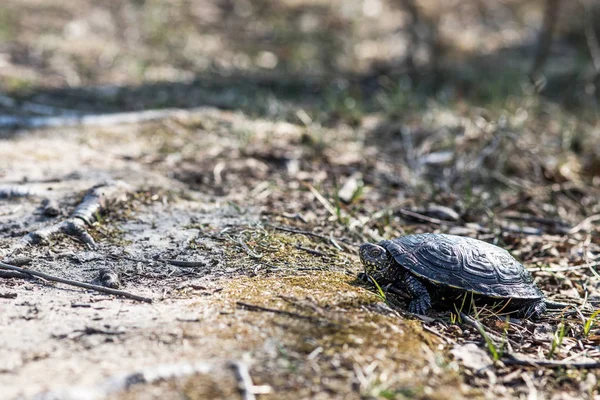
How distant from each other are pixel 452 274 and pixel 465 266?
86mm

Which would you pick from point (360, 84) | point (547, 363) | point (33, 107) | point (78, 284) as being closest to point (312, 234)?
point (78, 284)

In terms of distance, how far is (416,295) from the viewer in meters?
2.94

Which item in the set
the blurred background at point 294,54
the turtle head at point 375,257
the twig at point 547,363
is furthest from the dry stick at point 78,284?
the blurred background at point 294,54

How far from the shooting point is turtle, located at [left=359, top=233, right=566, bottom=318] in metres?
2.89

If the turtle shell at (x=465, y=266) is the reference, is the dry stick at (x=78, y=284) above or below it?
below

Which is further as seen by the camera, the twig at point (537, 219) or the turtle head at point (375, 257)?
the twig at point (537, 219)

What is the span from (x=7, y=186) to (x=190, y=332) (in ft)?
7.45

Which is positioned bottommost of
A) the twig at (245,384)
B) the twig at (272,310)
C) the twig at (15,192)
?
the twig at (15,192)

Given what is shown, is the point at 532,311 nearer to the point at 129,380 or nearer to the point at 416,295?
the point at 416,295

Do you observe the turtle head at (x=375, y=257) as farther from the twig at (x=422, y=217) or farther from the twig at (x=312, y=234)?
the twig at (x=422, y=217)

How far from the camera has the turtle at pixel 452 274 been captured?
289 centimetres

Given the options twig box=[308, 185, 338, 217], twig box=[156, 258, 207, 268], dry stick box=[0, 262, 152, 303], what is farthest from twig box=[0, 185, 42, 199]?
twig box=[308, 185, 338, 217]

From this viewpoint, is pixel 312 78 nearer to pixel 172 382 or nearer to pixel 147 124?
pixel 147 124

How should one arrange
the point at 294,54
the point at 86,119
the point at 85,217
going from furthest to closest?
the point at 294,54
the point at 86,119
the point at 85,217
